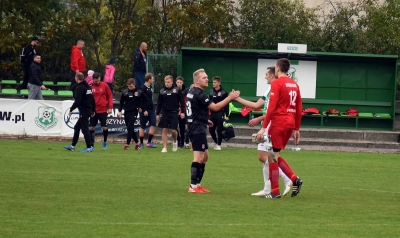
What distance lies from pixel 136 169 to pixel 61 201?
19.5 feet

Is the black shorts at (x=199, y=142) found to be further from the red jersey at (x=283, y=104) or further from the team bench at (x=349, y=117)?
the team bench at (x=349, y=117)

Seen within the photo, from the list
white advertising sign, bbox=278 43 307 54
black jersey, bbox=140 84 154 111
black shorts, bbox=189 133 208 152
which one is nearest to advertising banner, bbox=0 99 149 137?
black jersey, bbox=140 84 154 111

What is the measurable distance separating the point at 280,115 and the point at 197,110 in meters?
1.59

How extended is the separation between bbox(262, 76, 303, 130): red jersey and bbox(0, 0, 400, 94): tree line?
21714 mm

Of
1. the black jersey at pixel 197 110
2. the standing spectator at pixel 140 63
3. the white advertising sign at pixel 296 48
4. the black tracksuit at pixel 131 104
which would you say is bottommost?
the black tracksuit at pixel 131 104

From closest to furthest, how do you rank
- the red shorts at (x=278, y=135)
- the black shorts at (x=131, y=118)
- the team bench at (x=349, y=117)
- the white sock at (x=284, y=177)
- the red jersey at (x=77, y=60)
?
the red shorts at (x=278, y=135) → the white sock at (x=284, y=177) → the black shorts at (x=131, y=118) → the red jersey at (x=77, y=60) → the team bench at (x=349, y=117)

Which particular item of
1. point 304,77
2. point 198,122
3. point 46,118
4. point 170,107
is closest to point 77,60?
point 46,118

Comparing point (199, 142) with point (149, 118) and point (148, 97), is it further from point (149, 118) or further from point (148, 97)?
point (149, 118)

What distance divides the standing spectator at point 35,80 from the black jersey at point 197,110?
1427 cm

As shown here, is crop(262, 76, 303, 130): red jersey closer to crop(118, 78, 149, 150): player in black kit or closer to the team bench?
crop(118, 78, 149, 150): player in black kit

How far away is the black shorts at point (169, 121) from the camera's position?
77.9ft

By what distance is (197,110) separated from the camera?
45.6 ft

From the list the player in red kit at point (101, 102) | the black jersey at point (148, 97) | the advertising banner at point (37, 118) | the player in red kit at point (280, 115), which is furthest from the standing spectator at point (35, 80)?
the player in red kit at point (280, 115)

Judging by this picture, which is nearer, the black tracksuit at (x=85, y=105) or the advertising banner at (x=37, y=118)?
the black tracksuit at (x=85, y=105)
